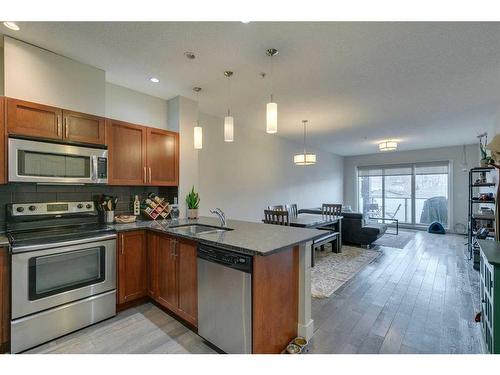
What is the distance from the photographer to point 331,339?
2.04 meters

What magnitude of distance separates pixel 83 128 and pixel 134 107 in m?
0.93

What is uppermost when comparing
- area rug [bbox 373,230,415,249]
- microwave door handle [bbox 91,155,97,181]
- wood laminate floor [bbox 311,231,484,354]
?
microwave door handle [bbox 91,155,97,181]

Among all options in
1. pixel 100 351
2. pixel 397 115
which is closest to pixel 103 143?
pixel 100 351

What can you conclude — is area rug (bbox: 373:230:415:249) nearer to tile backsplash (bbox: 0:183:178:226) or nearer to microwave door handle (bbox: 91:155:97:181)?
tile backsplash (bbox: 0:183:178:226)

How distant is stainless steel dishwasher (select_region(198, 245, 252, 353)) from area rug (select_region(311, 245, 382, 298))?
1.52 metres

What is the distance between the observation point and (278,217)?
416cm

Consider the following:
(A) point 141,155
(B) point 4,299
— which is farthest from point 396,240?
(B) point 4,299

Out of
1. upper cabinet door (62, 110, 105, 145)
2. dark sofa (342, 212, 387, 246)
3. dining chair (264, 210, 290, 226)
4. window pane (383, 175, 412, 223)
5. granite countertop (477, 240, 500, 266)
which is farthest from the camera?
window pane (383, 175, 412, 223)

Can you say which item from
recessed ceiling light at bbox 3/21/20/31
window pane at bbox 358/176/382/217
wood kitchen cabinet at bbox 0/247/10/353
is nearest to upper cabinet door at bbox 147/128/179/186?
recessed ceiling light at bbox 3/21/20/31

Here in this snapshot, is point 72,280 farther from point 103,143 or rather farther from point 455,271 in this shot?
point 455,271

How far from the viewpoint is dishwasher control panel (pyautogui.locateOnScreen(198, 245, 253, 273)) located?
5.32 feet

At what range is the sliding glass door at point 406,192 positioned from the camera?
7.60 m

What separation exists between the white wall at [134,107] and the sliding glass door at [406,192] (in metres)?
8.04

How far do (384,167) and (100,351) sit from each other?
30.6 ft
